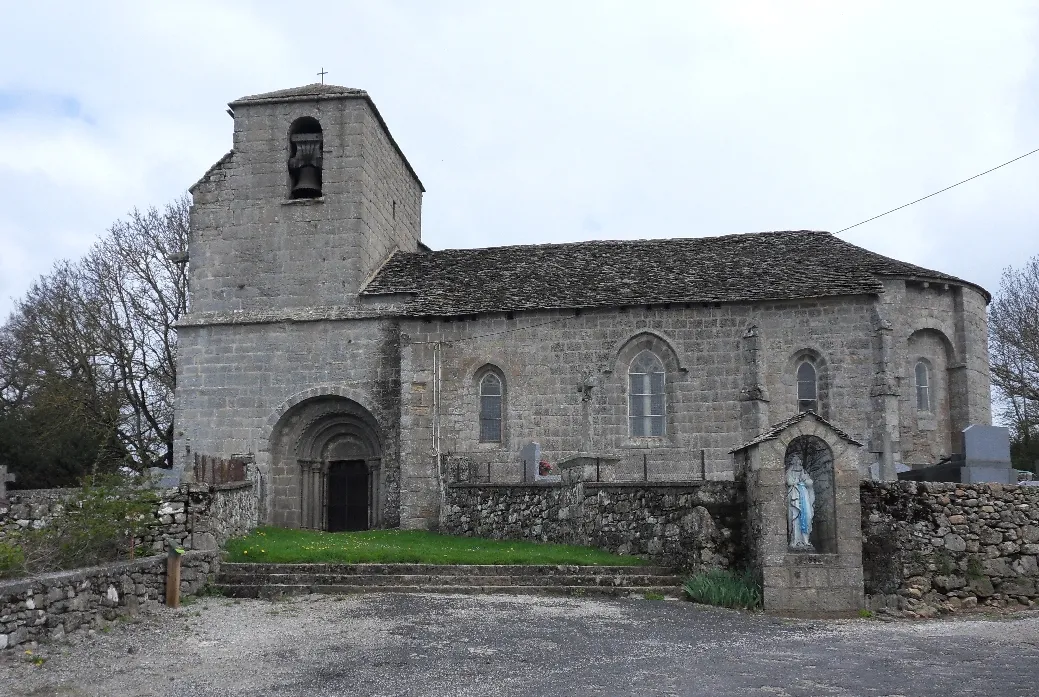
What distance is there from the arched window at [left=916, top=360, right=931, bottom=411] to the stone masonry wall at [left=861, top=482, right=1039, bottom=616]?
31.5ft

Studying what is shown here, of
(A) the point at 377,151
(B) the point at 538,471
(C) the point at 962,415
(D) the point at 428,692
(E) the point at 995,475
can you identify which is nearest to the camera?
(D) the point at 428,692

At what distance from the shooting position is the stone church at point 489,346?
77.0ft

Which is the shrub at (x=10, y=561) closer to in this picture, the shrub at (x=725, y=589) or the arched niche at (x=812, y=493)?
the shrub at (x=725, y=589)

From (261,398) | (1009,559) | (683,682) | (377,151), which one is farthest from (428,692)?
(377,151)

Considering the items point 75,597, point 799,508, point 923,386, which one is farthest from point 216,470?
point 923,386

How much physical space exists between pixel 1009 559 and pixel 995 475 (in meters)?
1.41

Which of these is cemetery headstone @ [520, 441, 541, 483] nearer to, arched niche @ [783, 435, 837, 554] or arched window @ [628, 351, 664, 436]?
arched window @ [628, 351, 664, 436]

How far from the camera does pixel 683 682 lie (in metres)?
9.34

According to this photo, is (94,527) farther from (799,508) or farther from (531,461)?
(799,508)

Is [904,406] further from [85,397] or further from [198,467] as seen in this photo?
[85,397]

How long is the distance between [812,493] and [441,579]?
6337mm

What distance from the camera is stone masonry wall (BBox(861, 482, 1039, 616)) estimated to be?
46.2 feet

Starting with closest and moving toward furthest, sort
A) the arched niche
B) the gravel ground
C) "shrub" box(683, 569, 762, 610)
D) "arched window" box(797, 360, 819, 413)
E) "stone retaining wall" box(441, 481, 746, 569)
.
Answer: the gravel ground → "shrub" box(683, 569, 762, 610) → the arched niche → "stone retaining wall" box(441, 481, 746, 569) → "arched window" box(797, 360, 819, 413)

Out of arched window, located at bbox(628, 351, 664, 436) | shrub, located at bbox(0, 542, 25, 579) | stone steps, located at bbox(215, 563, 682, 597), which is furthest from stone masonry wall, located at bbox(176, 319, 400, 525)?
shrub, located at bbox(0, 542, 25, 579)
